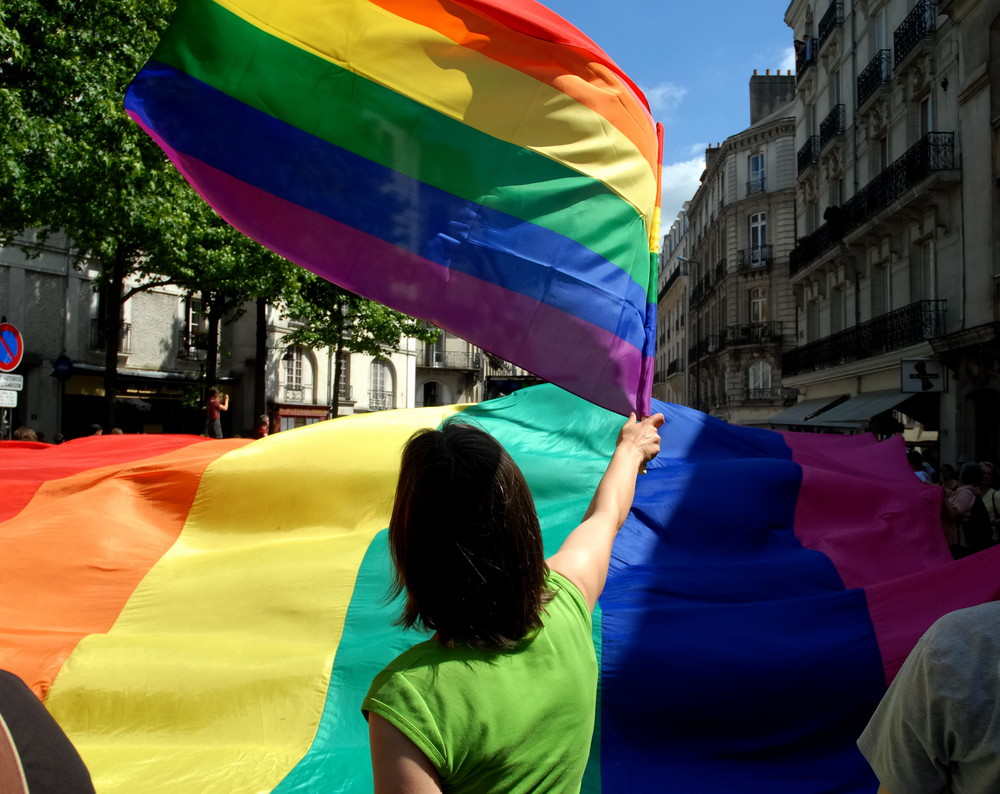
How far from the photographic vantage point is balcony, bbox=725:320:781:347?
44.2m

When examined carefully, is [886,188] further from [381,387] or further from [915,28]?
[381,387]

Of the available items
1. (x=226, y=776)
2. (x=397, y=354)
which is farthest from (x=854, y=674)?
(x=397, y=354)

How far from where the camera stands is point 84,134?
48.8ft

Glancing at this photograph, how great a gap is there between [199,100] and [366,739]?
2.73 m

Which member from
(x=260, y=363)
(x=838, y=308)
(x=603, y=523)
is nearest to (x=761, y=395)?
(x=838, y=308)

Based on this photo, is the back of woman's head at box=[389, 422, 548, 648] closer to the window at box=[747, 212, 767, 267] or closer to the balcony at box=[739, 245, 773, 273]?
the balcony at box=[739, 245, 773, 273]

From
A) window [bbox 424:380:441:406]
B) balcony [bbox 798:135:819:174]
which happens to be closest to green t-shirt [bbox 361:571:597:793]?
balcony [bbox 798:135:819:174]

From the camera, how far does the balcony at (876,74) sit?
2291cm

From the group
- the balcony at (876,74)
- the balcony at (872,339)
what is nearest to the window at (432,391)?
the balcony at (872,339)

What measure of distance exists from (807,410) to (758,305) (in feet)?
67.1

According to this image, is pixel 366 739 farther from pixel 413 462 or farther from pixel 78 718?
pixel 413 462

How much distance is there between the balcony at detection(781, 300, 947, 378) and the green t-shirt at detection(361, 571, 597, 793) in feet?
66.3

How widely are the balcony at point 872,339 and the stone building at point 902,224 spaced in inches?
2.0

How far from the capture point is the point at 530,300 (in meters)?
3.69
